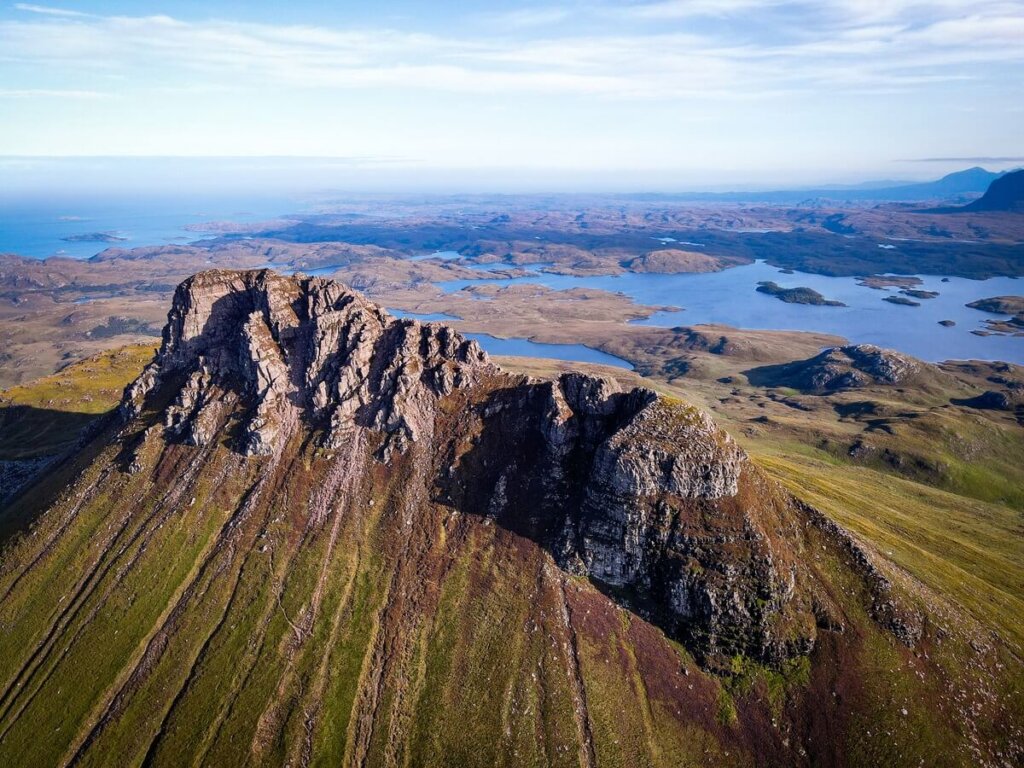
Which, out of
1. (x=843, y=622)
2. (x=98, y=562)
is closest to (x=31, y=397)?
(x=98, y=562)

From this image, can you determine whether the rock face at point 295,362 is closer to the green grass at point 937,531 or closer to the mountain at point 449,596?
the mountain at point 449,596

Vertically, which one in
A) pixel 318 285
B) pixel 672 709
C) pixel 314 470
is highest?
pixel 318 285

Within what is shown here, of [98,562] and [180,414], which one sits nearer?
[98,562]

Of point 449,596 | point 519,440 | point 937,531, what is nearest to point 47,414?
point 449,596

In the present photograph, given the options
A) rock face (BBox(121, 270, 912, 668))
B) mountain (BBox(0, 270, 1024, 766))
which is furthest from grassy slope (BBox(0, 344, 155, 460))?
rock face (BBox(121, 270, 912, 668))

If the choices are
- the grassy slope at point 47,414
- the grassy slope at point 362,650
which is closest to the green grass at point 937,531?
the grassy slope at point 362,650

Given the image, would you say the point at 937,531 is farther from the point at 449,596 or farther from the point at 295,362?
the point at 295,362

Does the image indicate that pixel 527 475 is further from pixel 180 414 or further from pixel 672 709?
pixel 180 414
